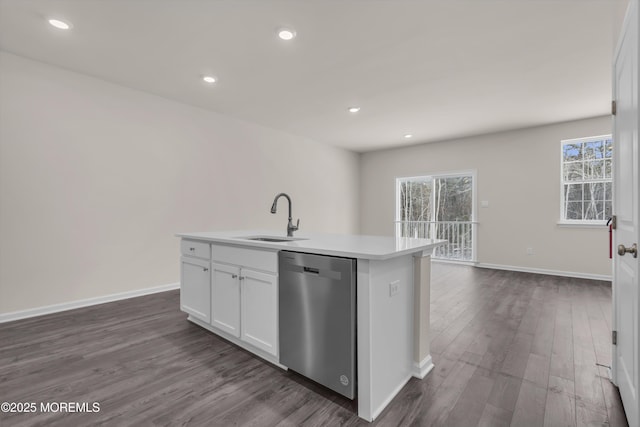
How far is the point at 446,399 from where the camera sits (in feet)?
5.51

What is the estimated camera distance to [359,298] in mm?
1509

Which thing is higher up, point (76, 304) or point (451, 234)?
point (451, 234)

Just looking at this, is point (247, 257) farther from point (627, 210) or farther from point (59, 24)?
point (59, 24)

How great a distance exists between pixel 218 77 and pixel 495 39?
9.22 ft

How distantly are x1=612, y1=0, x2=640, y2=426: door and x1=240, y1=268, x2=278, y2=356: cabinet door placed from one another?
1.79 m

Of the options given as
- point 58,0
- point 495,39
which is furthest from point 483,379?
point 58,0

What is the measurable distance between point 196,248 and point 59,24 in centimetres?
214

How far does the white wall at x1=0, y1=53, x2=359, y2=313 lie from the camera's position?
2930 millimetres

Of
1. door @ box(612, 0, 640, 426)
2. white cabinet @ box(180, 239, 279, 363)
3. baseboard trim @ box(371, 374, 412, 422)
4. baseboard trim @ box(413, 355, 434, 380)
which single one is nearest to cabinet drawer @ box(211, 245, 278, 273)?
white cabinet @ box(180, 239, 279, 363)

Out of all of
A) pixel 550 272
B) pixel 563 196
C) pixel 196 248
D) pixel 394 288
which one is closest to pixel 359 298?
pixel 394 288

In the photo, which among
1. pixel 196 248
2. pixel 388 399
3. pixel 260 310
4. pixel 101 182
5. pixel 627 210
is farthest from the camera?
pixel 101 182

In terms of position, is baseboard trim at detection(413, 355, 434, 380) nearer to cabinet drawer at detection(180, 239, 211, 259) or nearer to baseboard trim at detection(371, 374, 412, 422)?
baseboard trim at detection(371, 374, 412, 422)

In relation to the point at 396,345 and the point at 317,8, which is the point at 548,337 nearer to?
the point at 396,345

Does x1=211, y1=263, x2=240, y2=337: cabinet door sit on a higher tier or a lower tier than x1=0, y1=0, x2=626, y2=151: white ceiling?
lower
